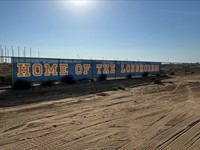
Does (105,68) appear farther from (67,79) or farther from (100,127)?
(100,127)

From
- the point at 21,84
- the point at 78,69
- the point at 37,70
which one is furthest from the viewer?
the point at 78,69

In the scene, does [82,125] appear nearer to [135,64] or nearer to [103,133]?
[103,133]

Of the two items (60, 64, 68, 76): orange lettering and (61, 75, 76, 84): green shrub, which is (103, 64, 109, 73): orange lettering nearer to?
(60, 64, 68, 76): orange lettering

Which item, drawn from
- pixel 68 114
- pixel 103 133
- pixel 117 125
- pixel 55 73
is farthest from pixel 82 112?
pixel 55 73

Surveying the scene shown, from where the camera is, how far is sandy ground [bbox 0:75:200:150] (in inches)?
288

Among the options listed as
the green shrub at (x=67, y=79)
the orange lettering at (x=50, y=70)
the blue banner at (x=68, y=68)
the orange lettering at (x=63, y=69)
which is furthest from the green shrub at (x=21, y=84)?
the orange lettering at (x=63, y=69)

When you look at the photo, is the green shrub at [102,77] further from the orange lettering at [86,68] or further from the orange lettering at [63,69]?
the orange lettering at [63,69]

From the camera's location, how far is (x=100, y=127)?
361 inches

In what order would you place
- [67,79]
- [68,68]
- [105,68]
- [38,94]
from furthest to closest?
[105,68], [68,68], [67,79], [38,94]

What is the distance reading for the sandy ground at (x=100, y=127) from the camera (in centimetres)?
731

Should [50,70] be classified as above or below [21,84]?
above

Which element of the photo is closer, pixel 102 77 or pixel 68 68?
pixel 68 68

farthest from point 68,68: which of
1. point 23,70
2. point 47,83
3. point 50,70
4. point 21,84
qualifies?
point 21,84

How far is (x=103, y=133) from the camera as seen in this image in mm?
8406
